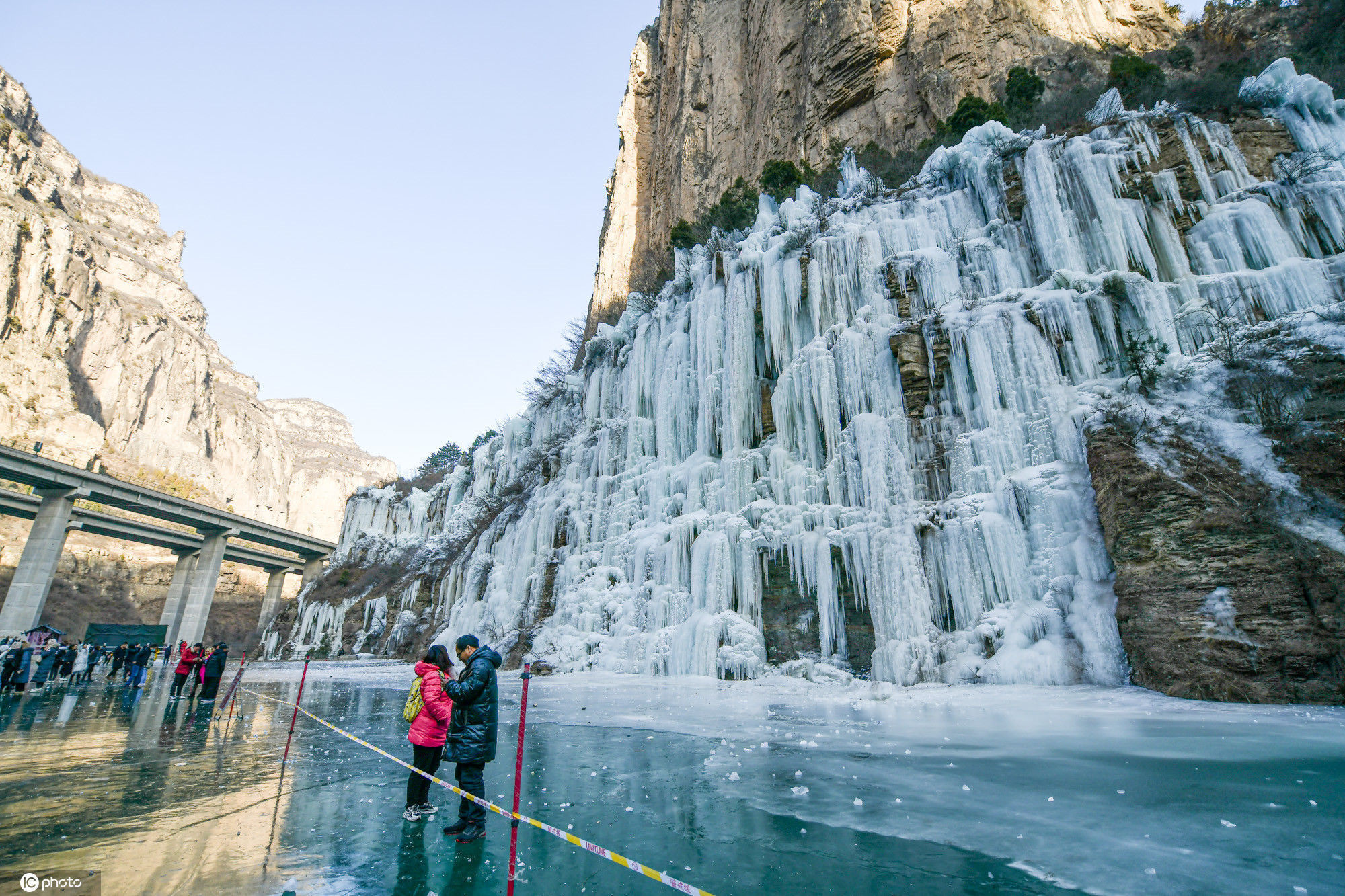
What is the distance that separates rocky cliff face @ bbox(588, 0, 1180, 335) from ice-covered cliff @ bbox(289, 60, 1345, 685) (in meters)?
8.37

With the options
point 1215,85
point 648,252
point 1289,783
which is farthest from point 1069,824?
point 648,252

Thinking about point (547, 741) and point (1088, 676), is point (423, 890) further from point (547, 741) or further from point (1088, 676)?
point (1088, 676)

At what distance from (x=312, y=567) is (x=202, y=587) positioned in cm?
796

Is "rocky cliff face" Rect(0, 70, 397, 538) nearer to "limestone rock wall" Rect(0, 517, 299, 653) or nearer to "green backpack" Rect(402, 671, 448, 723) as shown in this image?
"limestone rock wall" Rect(0, 517, 299, 653)

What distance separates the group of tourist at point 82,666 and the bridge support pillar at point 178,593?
69.8 ft

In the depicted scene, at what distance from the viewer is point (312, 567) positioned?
45406mm

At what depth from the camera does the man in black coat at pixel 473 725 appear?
3.30 metres

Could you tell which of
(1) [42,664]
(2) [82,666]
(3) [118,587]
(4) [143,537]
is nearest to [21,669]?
(1) [42,664]

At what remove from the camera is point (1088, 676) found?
7945mm

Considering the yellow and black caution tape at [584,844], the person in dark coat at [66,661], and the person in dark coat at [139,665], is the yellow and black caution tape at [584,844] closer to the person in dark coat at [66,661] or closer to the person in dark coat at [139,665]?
the person in dark coat at [139,665]

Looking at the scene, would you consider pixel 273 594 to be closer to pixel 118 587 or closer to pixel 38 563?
pixel 118 587

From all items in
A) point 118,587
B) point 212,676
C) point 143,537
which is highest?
point 143,537

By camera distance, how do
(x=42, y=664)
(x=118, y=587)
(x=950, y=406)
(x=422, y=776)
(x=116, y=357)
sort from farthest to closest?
(x=116, y=357), (x=118, y=587), (x=42, y=664), (x=950, y=406), (x=422, y=776)

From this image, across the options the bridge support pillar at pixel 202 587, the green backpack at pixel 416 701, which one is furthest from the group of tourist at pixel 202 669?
the bridge support pillar at pixel 202 587
